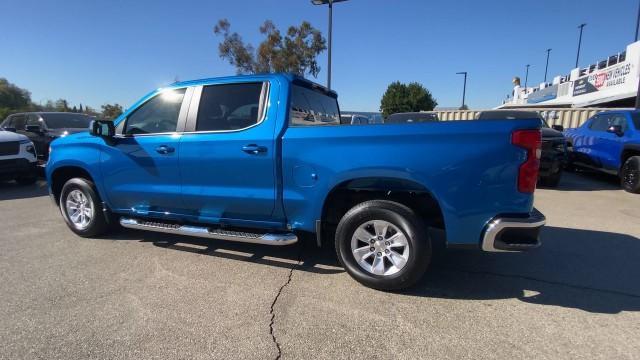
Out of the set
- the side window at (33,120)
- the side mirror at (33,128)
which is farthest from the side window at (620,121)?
the side window at (33,120)

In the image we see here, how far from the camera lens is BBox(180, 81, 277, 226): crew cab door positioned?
337 centimetres

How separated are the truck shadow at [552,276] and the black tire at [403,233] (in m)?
0.23

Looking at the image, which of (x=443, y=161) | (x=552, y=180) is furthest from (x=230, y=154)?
(x=552, y=180)

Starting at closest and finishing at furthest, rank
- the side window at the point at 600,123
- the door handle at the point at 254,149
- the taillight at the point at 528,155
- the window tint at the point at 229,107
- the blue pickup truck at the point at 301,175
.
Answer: the taillight at the point at 528,155 < the blue pickup truck at the point at 301,175 < the door handle at the point at 254,149 < the window tint at the point at 229,107 < the side window at the point at 600,123

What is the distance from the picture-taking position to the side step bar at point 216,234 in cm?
333

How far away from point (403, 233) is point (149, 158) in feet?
9.37

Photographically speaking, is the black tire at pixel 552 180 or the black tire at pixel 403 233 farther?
the black tire at pixel 552 180

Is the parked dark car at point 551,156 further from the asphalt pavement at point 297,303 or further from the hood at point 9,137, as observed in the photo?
the hood at point 9,137

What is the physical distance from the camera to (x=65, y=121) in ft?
32.6

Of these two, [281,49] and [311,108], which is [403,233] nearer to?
[311,108]

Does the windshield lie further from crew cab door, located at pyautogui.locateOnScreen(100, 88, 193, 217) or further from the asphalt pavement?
crew cab door, located at pyautogui.locateOnScreen(100, 88, 193, 217)

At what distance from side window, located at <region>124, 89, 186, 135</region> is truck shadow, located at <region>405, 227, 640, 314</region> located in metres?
3.09

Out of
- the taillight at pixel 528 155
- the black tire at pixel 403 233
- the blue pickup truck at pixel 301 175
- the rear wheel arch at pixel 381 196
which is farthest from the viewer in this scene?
the rear wheel arch at pixel 381 196

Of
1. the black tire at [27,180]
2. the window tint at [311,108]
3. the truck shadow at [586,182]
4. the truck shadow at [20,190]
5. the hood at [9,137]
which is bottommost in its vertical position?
the truck shadow at [20,190]
